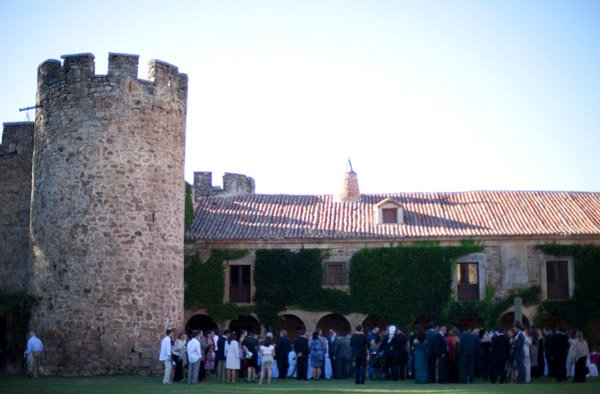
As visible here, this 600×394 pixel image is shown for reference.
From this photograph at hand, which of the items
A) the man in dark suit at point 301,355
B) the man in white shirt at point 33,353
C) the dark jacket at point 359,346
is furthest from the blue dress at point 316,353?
the man in white shirt at point 33,353

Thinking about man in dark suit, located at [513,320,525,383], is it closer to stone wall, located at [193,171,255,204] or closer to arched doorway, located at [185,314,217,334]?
arched doorway, located at [185,314,217,334]

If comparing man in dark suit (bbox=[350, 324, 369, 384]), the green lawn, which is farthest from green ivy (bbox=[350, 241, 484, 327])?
man in dark suit (bbox=[350, 324, 369, 384])

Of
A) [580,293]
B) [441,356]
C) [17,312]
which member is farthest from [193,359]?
[580,293]

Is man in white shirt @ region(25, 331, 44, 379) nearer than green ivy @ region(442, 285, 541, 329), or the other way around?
man in white shirt @ region(25, 331, 44, 379)

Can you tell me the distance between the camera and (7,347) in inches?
1174

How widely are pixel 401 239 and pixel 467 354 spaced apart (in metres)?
13.6

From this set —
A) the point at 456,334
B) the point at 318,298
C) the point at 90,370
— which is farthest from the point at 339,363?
the point at 318,298

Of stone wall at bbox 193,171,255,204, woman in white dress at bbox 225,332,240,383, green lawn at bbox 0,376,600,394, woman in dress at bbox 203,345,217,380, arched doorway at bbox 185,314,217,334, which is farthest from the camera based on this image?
stone wall at bbox 193,171,255,204

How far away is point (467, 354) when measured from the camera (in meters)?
23.8

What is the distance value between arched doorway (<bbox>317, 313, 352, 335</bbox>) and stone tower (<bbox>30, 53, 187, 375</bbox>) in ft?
34.5

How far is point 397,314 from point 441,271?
2.44 m

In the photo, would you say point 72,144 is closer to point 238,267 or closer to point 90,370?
point 90,370

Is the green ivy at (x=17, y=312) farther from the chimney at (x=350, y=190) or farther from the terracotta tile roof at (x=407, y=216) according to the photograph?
the chimney at (x=350, y=190)

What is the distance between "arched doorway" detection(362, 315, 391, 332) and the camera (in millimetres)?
37188
